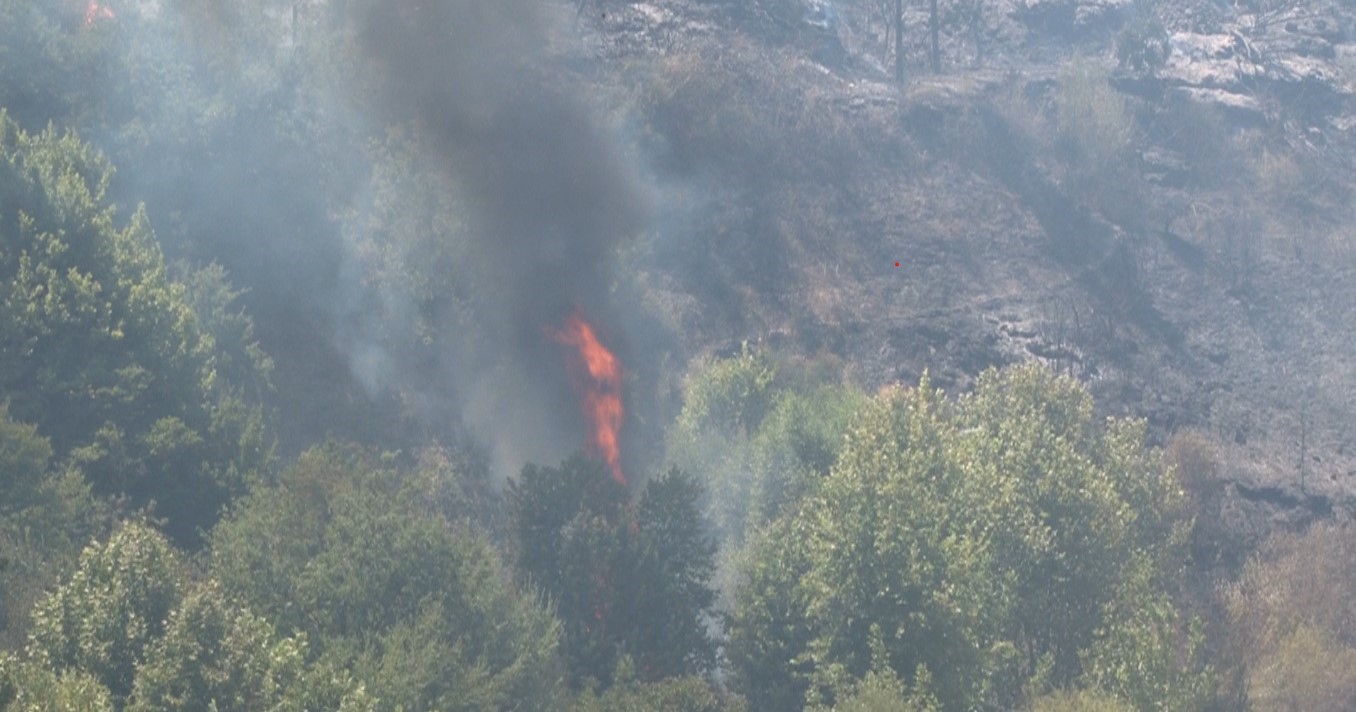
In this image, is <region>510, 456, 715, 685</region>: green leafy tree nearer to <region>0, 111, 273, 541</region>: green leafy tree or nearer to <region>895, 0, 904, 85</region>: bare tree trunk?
<region>0, 111, 273, 541</region>: green leafy tree

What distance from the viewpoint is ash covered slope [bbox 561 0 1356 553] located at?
6700 centimetres

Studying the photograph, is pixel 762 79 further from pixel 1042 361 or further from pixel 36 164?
pixel 36 164

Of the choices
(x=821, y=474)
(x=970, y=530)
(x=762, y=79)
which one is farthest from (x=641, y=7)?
(x=970, y=530)

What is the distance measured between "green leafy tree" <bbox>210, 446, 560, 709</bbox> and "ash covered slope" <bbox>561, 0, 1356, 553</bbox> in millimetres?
30919

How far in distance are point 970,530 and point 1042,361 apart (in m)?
27.3

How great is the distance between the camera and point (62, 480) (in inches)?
1531

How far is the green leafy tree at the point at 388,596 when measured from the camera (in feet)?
107

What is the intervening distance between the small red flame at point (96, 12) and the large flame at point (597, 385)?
84.4 ft

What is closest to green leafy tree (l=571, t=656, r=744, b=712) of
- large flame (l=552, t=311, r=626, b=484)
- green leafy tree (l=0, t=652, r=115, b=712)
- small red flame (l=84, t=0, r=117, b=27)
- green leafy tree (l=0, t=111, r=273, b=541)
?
green leafy tree (l=0, t=652, r=115, b=712)

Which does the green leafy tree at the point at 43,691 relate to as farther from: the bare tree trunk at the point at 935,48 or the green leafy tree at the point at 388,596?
the bare tree trunk at the point at 935,48

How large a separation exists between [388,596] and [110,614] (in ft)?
28.7

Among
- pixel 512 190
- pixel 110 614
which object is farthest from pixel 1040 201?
pixel 110 614

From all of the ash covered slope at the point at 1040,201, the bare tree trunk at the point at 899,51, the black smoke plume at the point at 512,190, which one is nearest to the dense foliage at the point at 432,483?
the black smoke plume at the point at 512,190

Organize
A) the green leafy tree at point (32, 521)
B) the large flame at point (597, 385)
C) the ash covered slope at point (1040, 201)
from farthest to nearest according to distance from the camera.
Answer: the ash covered slope at point (1040, 201) → the large flame at point (597, 385) → the green leafy tree at point (32, 521)
